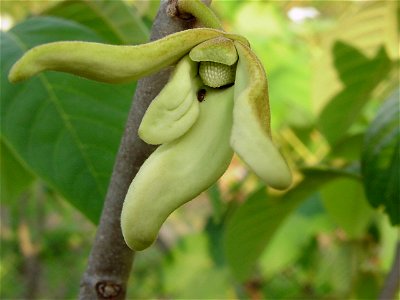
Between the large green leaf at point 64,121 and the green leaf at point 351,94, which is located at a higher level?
the large green leaf at point 64,121

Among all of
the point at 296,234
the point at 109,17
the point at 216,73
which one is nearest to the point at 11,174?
the point at 109,17

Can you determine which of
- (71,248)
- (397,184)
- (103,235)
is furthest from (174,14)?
(71,248)

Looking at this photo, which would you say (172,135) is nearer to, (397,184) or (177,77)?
(177,77)

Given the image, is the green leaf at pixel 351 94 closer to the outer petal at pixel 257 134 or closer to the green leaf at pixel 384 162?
the green leaf at pixel 384 162

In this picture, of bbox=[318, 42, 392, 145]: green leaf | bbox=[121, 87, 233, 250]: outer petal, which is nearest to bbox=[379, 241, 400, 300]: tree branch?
bbox=[318, 42, 392, 145]: green leaf

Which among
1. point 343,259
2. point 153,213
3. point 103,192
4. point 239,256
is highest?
point 153,213

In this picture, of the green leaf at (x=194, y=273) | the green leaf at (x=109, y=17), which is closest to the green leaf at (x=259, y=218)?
the green leaf at (x=109, y=17)

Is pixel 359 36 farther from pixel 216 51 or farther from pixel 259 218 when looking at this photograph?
pixel 216 51
